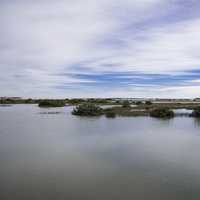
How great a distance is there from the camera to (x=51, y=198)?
6043mm

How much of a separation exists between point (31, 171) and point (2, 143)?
15.6 ft

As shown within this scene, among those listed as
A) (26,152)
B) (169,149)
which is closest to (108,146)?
(169,149)

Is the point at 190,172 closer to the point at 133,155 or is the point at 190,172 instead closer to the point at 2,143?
the point at 133,155

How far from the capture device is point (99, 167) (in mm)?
8477

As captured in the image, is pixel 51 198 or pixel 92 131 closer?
pixel 51 198

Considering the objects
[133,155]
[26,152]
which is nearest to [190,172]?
[133,155]

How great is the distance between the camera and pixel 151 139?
1326 centimetres

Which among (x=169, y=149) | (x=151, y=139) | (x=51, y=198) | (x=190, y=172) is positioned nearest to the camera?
(x=51, y=198)

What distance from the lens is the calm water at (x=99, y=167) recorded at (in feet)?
21.1

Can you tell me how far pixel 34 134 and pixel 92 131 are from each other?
3.36 metres

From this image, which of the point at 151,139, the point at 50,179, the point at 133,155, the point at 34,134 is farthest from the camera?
the point at 34,134

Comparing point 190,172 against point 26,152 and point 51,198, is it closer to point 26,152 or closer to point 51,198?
point 51,198

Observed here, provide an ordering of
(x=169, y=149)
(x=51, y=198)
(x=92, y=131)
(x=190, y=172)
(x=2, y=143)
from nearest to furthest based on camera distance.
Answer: (x=51, y=198), (x=190, y=172), (x=169, y=149), (x=2, y=143), (x=92, y=131)

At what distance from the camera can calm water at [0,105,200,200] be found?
6.43 metres
